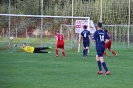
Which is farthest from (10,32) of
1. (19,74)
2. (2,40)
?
(19,74)

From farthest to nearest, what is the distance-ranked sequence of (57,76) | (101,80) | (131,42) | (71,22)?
(131,42) < (71,22) < (57,76) < (101,80)

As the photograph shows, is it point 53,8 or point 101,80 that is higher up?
point 53,8

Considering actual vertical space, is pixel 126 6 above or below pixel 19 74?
above

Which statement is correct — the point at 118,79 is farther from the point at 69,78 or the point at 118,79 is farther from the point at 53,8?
the point at 53,8

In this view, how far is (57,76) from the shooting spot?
1697 cm

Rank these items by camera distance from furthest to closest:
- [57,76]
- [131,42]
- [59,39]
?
1. [131,42]
2. [59,39]
3. [57,76]

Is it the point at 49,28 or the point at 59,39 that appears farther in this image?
the point at 49,28

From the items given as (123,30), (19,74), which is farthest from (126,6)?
(19,74)

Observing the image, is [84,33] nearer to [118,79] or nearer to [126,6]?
[118,79]

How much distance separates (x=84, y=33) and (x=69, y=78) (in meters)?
13.7

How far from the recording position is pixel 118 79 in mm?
16109

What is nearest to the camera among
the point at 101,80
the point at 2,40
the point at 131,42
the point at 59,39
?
the point at 101,80

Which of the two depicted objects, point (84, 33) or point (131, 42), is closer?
point (84, 33)

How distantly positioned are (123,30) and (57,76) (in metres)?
29.2
